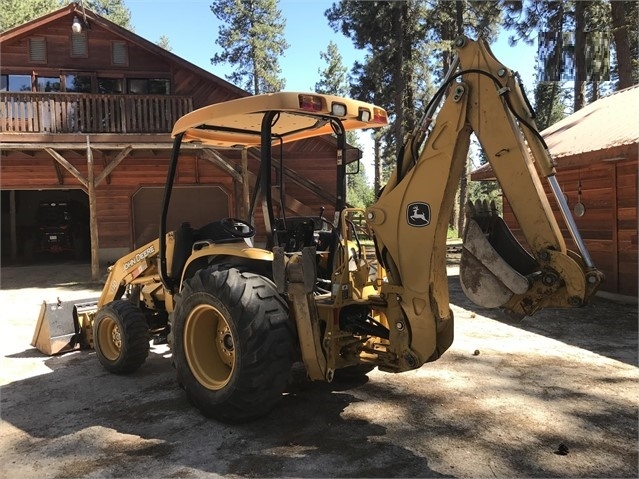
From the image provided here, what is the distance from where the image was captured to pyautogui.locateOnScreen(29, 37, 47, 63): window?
641 inches

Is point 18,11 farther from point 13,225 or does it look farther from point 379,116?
point 379,116

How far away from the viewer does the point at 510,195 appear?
10.9 feet

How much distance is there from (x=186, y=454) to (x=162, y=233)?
85.4 inches

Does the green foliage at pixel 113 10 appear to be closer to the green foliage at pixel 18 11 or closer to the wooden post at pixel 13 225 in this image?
the green foliage at pixel 18 11

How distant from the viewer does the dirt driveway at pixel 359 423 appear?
11.1ft

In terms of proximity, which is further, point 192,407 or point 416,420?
point 192,407

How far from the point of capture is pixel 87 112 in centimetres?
1416

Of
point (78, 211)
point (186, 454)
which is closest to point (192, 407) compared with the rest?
point (186, 454)

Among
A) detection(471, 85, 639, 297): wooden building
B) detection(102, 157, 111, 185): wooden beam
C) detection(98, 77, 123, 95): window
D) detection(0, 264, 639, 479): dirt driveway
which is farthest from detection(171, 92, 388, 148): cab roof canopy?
detection(98, 77, 123, 95): window

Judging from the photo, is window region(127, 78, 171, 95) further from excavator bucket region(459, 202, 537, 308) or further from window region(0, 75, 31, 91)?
excavator bucket region(459, 202, 537, 308)

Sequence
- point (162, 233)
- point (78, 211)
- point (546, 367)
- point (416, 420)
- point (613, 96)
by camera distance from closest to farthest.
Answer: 1. point (416, 420)
2. point (162, 233)
3. point (546, 367)
4. point (613, 96)
5. point (78, 211)

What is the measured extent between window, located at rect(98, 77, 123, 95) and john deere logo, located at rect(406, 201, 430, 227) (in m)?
15.6

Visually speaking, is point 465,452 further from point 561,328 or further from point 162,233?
point 561,328

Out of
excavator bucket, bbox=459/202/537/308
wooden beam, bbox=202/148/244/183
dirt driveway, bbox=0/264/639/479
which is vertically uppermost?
wooden beam, bbox=202/148/244/183
